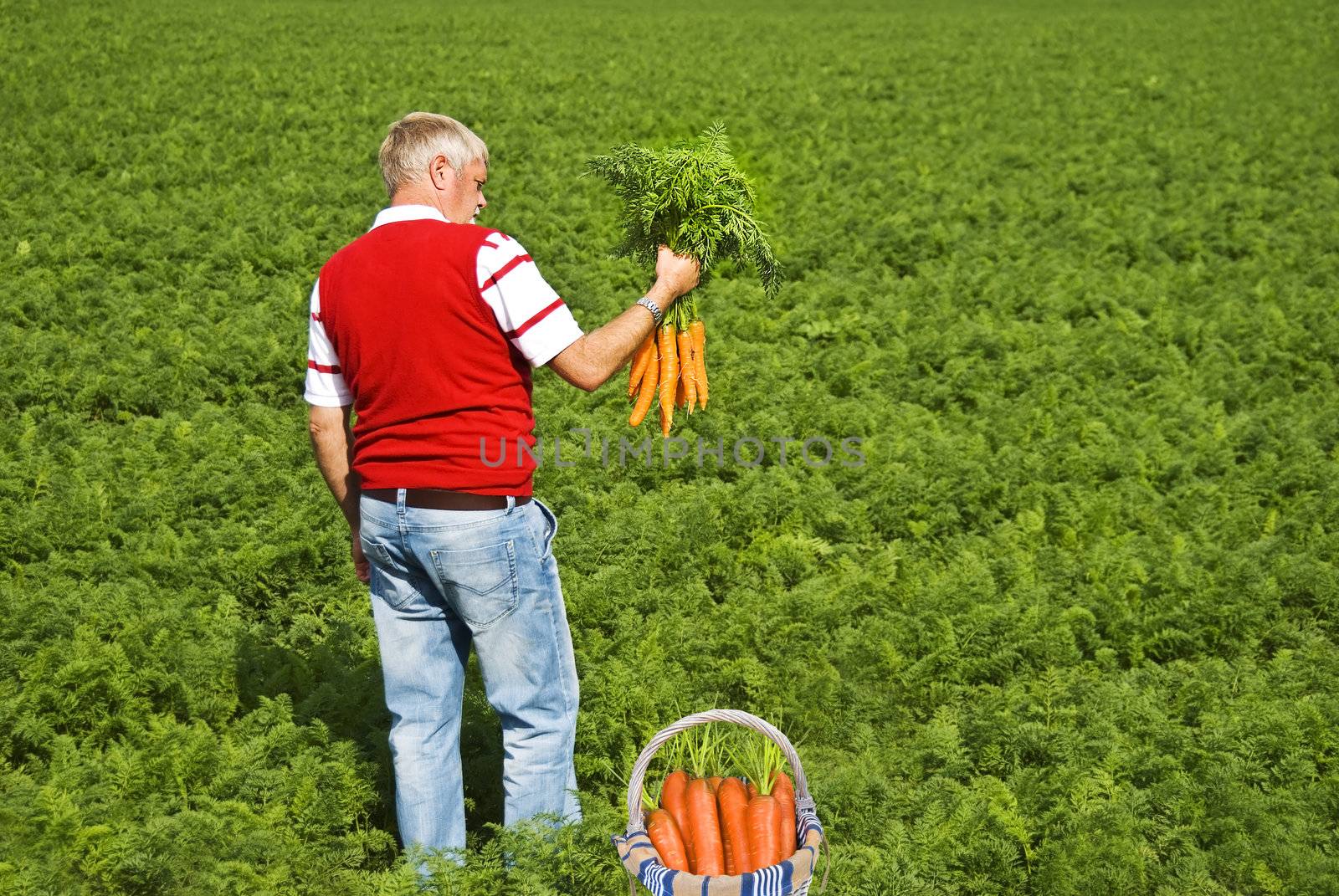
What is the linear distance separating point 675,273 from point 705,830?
1742 mm

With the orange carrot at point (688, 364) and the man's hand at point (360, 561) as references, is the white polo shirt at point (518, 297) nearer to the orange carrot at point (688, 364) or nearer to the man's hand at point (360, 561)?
the man's hand at point (360, 561)

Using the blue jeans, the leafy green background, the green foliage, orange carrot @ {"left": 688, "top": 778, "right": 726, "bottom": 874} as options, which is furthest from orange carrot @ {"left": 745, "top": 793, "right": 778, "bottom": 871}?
the green foliage

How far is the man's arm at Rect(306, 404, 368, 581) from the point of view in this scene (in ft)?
10.9

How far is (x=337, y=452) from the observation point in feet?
11.0

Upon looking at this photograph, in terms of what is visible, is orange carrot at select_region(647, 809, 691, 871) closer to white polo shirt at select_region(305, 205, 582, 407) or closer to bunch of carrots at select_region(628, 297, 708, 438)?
bunch of carrots at select_region(628, 297, 708, 438)

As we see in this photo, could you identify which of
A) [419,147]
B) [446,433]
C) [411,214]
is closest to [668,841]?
[446,433]

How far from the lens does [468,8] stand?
29.5 m

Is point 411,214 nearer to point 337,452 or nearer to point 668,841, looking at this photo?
point 337,452

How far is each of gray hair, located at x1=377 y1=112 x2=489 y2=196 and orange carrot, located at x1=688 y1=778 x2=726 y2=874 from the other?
6.83 ft

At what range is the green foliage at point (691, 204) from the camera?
375 centimetres

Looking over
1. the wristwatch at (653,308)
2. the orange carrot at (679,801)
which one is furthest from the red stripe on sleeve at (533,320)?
the orange carrot at (679,801)

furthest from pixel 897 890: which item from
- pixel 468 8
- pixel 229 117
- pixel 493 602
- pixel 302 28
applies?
pixel 468 8

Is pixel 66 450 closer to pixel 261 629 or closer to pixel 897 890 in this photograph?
pixel 261 629

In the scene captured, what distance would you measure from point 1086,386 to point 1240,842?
15.6 ft
